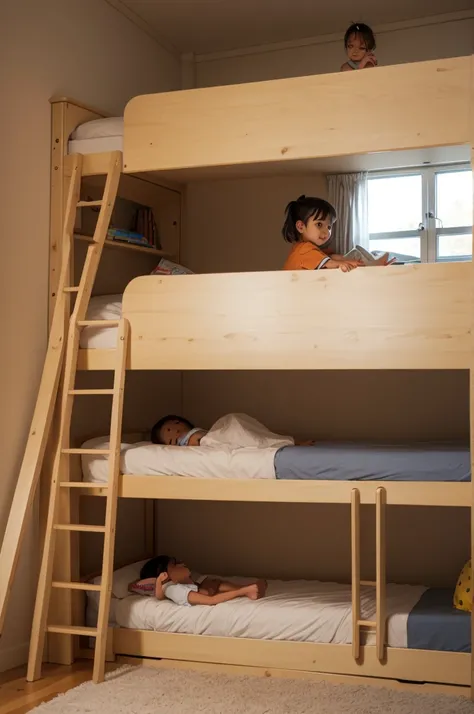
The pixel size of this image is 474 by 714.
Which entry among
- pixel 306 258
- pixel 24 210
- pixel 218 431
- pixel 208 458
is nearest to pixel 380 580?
pixel 208 458

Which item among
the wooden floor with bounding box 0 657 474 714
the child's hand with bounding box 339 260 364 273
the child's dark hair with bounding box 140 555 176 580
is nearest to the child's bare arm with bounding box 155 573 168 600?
the child's dark hair with bounding box 140 555 176 580

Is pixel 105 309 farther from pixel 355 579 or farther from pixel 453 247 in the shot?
pixel 453 247

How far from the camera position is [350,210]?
4824 millimetres

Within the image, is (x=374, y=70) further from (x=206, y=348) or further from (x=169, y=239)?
(x=169, y=239)

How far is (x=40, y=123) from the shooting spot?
4105 millimetres

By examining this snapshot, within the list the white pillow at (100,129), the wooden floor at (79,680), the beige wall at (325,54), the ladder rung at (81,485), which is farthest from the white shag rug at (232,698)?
the beige wall at (325,54)

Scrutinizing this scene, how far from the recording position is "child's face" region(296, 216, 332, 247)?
4.03 metres

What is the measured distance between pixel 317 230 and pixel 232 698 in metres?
1.99

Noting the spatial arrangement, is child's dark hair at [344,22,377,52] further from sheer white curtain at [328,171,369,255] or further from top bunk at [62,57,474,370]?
sheer white curtain at [328,171,369,255]

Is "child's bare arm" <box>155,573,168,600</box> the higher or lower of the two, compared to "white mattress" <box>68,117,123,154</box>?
lower

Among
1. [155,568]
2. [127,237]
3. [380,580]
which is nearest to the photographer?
[380,580]

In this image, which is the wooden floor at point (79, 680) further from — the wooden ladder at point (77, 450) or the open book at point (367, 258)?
the open book at point (367, 258)

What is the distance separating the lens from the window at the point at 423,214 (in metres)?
4.75

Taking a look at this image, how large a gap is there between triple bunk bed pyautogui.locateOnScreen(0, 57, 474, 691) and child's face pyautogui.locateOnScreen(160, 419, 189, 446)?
→ 20.2 inches
